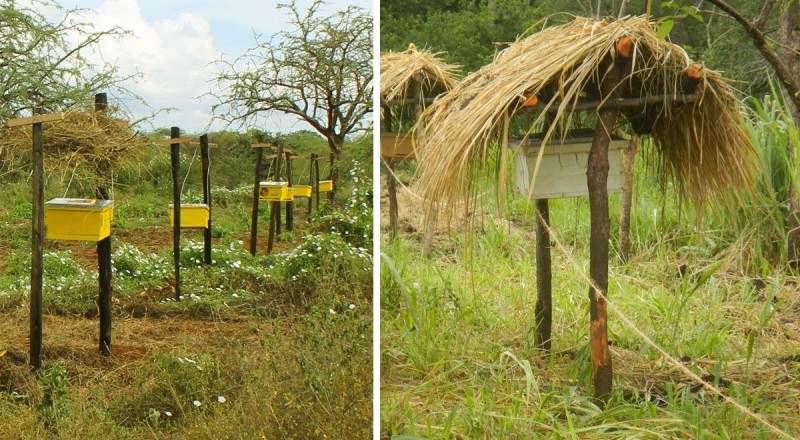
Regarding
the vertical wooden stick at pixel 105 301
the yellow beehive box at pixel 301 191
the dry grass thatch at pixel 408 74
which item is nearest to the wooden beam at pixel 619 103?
the dry grass thatch at pixel 408 74

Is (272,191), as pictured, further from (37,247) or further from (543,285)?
(543,285)

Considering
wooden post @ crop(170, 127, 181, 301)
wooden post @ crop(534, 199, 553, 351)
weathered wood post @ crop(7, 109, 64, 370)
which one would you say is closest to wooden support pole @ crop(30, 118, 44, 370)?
weathered wood post @ crop(7, 109, 64, 370)

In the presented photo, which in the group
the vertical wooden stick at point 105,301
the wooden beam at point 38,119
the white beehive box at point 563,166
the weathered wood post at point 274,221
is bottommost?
A: the vertical wooden stick at point 105,301

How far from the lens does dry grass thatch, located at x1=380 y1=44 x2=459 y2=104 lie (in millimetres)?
2488

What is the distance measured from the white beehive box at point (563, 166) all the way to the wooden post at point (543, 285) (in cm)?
31

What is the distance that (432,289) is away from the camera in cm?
231

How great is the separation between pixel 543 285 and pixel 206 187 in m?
1.33

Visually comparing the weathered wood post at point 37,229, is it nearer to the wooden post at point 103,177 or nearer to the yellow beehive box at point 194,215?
the wooden post at point 103,177

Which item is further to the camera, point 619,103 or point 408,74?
point 408,74

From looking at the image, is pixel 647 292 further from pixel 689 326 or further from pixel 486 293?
pixel 486 293

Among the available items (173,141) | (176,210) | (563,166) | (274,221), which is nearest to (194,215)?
(176,210)

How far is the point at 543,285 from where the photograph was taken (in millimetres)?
1961

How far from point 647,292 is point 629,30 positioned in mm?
1119

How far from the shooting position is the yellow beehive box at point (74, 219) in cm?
194
